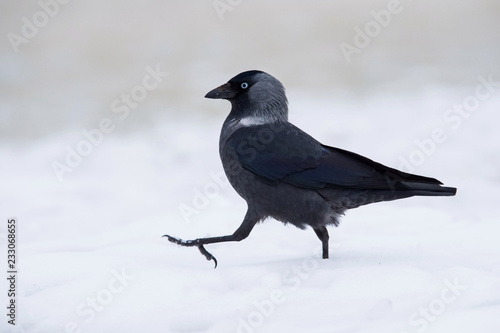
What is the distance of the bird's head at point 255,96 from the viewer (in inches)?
248

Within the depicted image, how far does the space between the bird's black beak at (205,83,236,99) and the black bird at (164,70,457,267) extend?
423 millimetres

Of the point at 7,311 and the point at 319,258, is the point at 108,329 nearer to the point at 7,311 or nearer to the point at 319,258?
the point at 7,311

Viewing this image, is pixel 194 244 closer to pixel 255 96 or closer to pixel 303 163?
pixel 303 163

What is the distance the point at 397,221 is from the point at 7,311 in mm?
4043

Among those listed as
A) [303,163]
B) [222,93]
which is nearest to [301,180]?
[303,163]

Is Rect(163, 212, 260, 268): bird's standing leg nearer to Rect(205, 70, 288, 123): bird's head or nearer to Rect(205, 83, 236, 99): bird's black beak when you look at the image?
Rect(205, 70, 288, 123): bird's head

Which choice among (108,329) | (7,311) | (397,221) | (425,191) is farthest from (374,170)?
(7,311)

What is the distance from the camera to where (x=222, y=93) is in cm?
633

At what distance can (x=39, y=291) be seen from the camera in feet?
16.9

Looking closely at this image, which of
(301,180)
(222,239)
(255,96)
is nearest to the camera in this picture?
(301,180)

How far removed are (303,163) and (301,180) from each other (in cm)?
14

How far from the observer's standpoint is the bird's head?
630cm

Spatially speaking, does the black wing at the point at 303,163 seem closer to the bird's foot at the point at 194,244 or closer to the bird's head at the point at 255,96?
the bird's head at the point at 255,96

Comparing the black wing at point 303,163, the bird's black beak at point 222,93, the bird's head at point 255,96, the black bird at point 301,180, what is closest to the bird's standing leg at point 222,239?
the black bird at point 301,180
